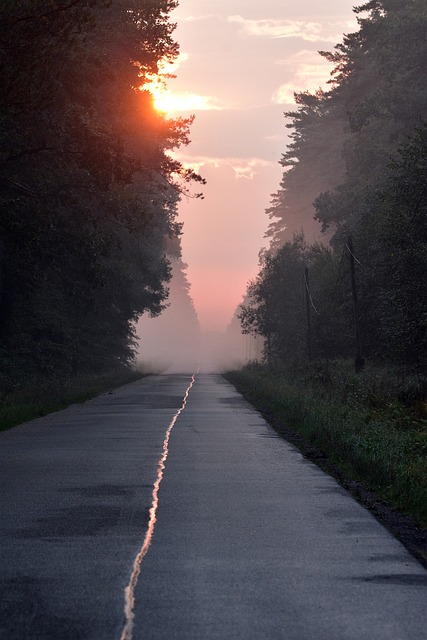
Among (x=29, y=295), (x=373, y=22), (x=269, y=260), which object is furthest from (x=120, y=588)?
(x=269, y=260)

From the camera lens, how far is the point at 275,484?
46.2 feet

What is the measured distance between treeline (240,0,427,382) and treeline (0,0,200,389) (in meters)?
7.87

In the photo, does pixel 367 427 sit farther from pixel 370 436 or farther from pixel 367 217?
pixel 367 217

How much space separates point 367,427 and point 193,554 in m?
11.7

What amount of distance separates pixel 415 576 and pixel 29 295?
3808cm

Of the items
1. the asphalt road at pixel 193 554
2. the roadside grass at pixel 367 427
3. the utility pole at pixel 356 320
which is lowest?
the asphalt road at pixel 193 554

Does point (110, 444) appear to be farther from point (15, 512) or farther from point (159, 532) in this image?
point (159, 532)

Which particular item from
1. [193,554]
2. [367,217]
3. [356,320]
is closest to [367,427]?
[193,554]

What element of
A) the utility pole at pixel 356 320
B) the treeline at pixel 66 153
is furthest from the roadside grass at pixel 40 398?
the utility pole at pixel 356 320

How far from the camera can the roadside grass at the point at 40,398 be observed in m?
26.6

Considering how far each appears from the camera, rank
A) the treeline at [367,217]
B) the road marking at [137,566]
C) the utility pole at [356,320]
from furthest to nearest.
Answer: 1. the utility pole at [356,320]
2. the treeline at [367,217]
3. the road marking at [137,566]

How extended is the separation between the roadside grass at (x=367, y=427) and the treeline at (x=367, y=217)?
296 cm

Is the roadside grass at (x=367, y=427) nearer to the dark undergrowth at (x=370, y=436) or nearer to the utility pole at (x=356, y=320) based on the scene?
the dark undergrowth at (x=370, y=436)

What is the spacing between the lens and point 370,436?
60.0 feet
